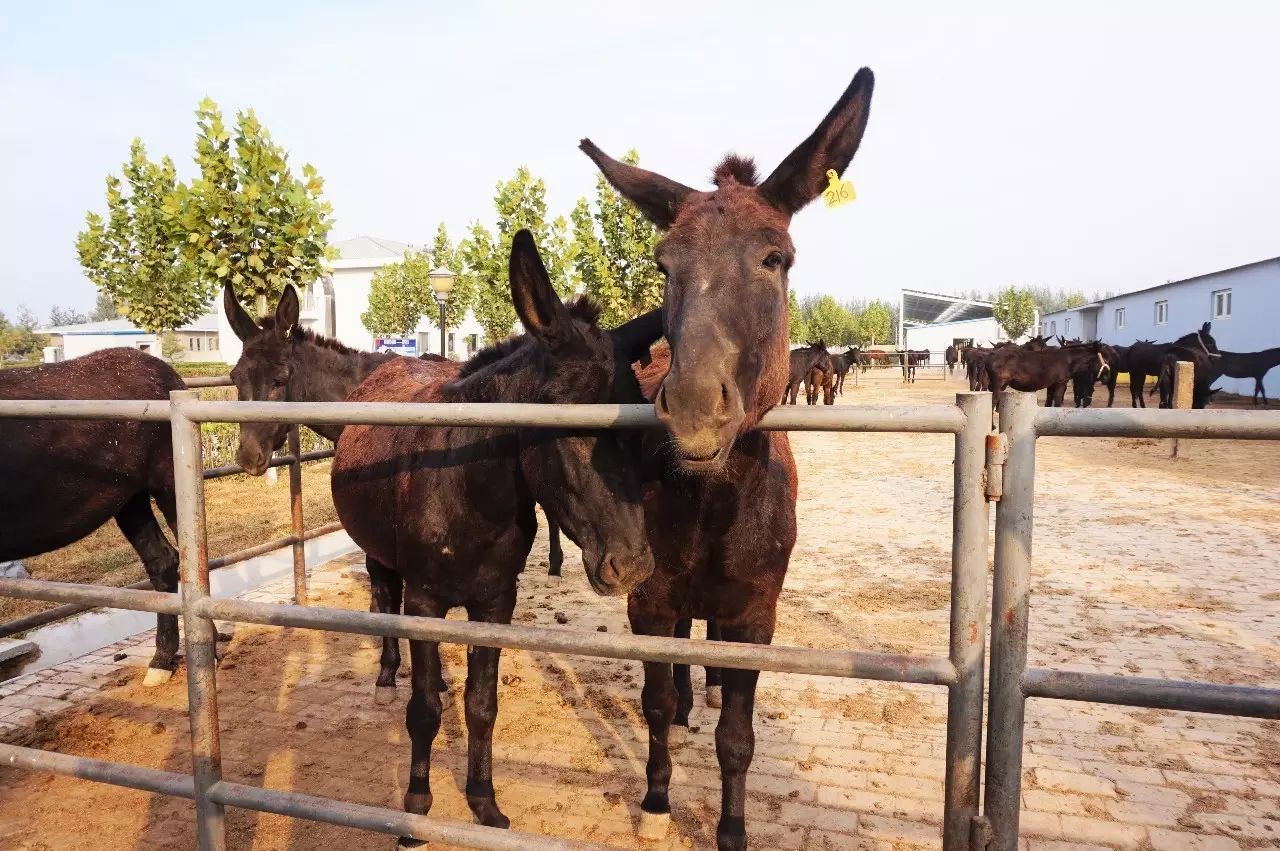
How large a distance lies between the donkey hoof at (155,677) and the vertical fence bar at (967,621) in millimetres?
5213

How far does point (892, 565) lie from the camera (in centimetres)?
768

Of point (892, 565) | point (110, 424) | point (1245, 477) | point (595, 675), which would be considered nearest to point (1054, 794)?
point (595, 675)

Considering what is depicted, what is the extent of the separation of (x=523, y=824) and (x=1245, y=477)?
544 inches

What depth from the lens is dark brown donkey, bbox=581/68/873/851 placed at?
192 centimetres

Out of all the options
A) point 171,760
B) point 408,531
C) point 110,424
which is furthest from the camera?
point 110,424

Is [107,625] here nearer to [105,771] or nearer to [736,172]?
[105,771]

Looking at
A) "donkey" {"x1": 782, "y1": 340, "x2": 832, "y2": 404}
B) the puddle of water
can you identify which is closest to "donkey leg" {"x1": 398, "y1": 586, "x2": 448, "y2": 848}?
the puddle of water

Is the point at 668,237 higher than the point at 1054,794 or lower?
higher

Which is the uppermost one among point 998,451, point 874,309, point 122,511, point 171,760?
point 874,309

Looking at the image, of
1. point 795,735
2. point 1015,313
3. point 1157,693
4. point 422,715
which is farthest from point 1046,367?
point 1015,313

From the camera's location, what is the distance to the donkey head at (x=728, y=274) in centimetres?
184

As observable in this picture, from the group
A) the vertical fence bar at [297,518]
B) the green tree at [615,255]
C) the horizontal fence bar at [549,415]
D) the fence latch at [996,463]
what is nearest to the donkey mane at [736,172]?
the horizontal fence bar at [549,415]

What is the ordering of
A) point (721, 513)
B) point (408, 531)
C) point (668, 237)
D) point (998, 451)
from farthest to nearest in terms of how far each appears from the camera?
point (408, 531) → point (721, 513) → point (668, 237) → point (998, 451)

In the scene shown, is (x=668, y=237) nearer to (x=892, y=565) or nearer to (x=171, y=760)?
(x=171, y=760)
